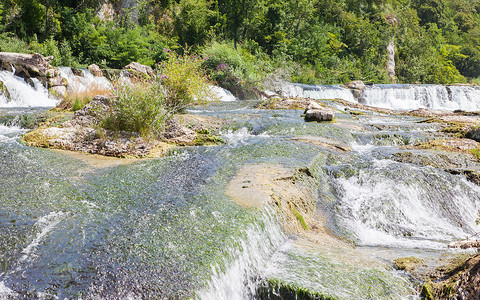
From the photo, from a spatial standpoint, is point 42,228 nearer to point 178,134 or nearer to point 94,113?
point 94,113

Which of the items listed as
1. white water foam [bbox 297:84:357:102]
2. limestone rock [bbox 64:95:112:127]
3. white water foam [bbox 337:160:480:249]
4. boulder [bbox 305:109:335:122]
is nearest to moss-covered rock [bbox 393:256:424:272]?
white water foam [bbox 337:160:480:249]

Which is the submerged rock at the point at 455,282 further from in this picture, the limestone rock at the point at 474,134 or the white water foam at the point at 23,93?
the white water foam at the point at 23,93

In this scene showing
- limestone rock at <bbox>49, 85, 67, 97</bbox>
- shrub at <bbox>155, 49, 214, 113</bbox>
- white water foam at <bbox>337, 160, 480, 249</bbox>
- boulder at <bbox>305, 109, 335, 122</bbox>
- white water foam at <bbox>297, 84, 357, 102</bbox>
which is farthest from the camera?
white water foam at <bbox>297, 84, 357, 102</bbox>

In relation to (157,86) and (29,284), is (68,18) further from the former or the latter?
(29,284)

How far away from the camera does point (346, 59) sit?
A: 125 ft

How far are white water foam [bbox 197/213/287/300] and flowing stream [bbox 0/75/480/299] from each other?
13 mm

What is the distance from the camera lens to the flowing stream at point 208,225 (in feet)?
10.2

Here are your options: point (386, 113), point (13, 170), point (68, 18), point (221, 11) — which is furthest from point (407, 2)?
point (13, 170)

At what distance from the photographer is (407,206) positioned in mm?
6309

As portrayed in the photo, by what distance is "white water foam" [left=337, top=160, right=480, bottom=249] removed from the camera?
565 cm

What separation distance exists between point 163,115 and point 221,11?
26643 millimetres

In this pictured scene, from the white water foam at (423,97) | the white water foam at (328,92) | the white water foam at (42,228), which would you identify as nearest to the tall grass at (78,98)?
the white water foam at (42,228)

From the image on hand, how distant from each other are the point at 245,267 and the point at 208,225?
706 mm

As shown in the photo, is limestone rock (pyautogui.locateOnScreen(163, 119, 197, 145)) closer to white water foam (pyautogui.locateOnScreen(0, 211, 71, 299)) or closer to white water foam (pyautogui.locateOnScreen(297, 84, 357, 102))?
white water foam (pyautogui.locateOnScreen(0, 211, 71, 299))
